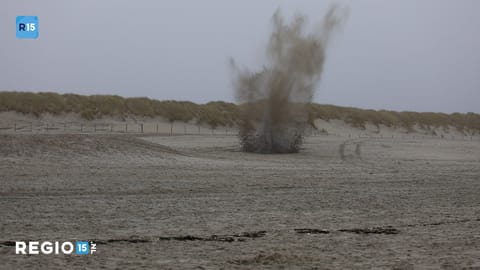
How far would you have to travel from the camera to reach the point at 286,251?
7.05 meters

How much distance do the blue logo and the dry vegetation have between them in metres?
29.0

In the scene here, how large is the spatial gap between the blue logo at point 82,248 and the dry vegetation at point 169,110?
29.0 m

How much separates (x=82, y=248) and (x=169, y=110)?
135ft

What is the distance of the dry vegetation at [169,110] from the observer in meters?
42.0

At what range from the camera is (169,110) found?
157 ft

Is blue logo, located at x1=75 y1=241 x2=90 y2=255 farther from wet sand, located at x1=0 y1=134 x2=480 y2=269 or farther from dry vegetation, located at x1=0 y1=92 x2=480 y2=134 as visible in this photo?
dry vegetation, located at x1=0 y1=92 x2=480 y2=134

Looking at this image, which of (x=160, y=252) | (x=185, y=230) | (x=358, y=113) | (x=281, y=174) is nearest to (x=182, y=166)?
(x=281, y=174)

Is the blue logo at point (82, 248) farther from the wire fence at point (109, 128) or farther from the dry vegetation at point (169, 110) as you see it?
the dry vegetation at point (169, 110)

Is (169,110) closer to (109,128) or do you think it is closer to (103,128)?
(109,128)

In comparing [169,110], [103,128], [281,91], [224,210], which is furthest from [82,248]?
[169,110]

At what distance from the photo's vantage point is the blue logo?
6.74 meters

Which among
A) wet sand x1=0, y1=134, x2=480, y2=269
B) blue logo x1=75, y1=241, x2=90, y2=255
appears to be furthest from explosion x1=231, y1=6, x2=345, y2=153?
blue logo x1=75, y1=241, x2=90, y2=255

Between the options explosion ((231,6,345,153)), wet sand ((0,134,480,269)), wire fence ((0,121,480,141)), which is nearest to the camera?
wet sand ((0,134,480,269))

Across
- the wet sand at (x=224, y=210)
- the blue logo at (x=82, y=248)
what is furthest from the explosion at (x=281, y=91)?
the blue logo at (x=82, y=248)
